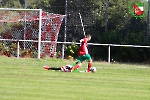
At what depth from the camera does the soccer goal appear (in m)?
30.9

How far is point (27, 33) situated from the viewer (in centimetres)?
3216

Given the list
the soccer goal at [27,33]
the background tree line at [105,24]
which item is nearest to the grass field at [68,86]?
the soccer goal at [27,33]

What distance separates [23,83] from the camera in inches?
613

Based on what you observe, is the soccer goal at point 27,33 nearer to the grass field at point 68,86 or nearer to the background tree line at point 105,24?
the background tree line at point 105,24

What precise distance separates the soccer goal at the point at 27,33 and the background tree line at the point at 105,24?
2.20 metres

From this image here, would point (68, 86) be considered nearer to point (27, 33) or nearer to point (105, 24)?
point (27, 33)

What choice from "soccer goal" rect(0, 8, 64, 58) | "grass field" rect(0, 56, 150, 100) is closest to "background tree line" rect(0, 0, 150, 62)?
"soccer goal" rect(0, 8, 64, 58)

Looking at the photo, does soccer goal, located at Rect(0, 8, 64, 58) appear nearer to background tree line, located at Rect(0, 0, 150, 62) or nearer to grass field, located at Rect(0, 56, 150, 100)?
background tree line, located at Rect(0, 0, 150, 62)

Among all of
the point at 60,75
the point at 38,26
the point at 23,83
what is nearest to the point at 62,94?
the point at 23,83

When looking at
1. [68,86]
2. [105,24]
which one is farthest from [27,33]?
[68,86]

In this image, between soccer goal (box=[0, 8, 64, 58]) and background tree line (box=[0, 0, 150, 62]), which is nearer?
soccer goal (box=[0, 8, 64, 58])

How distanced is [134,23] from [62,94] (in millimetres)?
20871

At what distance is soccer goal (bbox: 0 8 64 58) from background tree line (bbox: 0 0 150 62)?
7.20ft

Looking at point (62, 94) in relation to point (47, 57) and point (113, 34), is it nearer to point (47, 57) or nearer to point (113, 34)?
point (47, 57)
